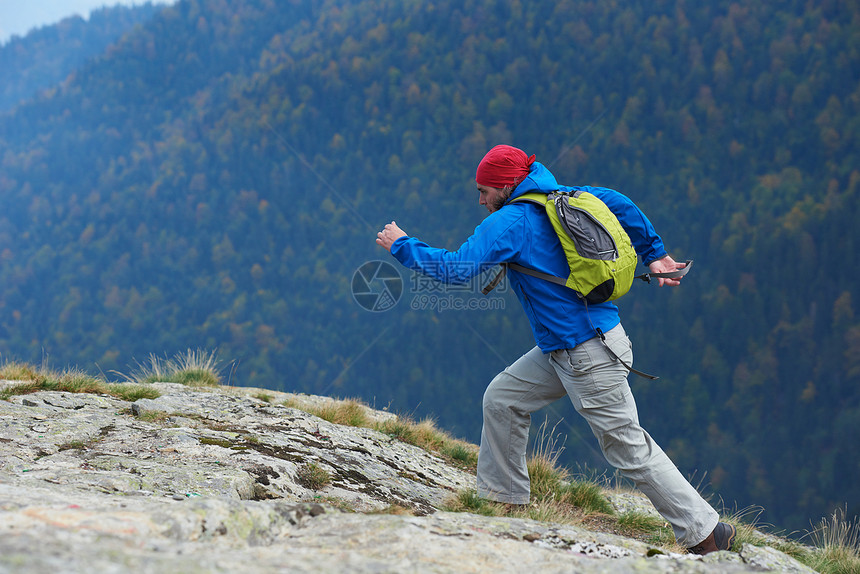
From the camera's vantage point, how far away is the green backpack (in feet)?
11.9

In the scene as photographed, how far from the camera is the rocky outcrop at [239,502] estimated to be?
6.73 ft

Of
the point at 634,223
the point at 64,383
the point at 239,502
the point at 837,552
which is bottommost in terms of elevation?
the point at 837,552

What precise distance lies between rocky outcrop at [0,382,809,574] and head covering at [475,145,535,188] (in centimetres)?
172

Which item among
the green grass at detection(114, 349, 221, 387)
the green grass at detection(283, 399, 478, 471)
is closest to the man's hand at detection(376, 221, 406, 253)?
the green grass at detection(283, 399, 478, 471)

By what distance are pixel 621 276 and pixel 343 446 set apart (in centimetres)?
236

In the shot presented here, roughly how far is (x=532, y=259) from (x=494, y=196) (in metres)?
0.44

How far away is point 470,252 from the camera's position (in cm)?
354

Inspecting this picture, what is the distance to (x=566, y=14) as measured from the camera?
147m

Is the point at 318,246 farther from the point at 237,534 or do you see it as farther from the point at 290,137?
the point at 237,534

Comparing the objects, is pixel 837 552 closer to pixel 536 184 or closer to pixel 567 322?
pixel 567 322

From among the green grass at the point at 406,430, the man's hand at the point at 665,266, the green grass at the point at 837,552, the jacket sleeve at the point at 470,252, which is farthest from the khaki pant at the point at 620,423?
the green grass at the point at 406,430

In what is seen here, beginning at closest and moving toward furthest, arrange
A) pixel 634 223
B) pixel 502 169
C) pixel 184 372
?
pixel 502 169 < pixel 634 223 < pixel 184 372

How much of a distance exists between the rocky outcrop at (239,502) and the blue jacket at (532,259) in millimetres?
1021

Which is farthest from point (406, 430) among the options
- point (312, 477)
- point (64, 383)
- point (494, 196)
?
point (494, 196)
